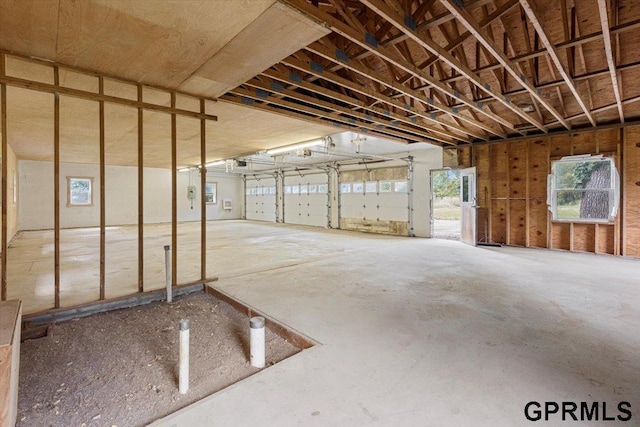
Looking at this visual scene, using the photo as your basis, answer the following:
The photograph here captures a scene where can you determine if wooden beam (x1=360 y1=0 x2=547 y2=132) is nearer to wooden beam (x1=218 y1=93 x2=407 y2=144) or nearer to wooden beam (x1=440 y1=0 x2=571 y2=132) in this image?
wooden beam (x1=440 y1=0 x2=571 y2=132)

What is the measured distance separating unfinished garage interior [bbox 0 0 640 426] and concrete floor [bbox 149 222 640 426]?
0.7 inches

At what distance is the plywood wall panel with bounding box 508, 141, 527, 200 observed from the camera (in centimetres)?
680

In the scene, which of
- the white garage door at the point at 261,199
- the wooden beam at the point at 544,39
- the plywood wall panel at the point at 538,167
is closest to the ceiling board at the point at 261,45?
the wooden beam at the point at 544,39

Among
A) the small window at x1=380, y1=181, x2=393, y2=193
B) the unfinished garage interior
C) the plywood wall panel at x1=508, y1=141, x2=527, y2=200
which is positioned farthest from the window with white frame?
the small window at x1=380, y1=181, x2=393, y2=193

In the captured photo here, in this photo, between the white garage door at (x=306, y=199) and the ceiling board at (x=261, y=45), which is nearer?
the ceiling board at (x=261, y=45)

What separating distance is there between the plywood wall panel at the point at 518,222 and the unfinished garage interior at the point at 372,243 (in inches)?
1.9

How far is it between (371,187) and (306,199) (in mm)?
3427

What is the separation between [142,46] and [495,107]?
575 cm

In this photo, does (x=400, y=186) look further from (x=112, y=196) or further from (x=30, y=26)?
(x=112, y=196)

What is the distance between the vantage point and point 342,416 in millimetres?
1574

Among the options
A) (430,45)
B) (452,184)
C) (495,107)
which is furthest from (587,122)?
(452,184)

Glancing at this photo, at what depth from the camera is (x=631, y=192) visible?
5523mm

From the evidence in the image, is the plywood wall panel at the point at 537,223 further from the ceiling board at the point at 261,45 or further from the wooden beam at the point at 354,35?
the ceiling board at the point at 261,45

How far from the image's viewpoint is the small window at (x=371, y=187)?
10141 millimetres
